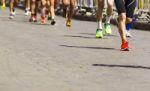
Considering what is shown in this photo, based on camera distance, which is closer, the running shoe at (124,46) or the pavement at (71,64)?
the pavement at (71,64)

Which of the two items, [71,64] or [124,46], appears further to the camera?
[124,46]

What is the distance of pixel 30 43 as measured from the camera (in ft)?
43.8

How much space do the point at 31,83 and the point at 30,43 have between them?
5.34m

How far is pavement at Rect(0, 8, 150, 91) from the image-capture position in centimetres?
798

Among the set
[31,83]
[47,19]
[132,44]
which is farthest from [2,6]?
[31,83]

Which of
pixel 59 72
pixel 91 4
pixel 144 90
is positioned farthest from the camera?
pixel 91 4

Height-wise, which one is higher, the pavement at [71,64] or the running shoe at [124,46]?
the running shoe at [124,46]

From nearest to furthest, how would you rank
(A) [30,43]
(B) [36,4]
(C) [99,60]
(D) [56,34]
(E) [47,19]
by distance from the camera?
(C) [99,60] < (A) [30,43] < (D) [56,34] < (B) [36,4] < (E) [47,19]

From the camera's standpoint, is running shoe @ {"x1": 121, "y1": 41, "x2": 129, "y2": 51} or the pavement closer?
the pavement

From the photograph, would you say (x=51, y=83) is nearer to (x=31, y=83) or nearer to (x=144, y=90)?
A: (x=31, y=83)

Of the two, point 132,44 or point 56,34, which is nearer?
point 132,44

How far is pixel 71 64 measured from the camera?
997 centimetres

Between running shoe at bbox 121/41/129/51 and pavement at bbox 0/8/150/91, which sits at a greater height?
running shoe at bbox 121/41/129/51

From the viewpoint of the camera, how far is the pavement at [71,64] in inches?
314
